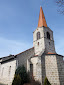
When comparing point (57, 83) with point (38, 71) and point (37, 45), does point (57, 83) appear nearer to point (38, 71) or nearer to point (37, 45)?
point (38, 71)

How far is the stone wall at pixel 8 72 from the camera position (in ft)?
47.9

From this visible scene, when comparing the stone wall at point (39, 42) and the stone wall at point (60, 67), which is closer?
the stone wall at point (60, 67)

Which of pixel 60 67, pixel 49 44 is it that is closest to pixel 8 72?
pixel 60 67

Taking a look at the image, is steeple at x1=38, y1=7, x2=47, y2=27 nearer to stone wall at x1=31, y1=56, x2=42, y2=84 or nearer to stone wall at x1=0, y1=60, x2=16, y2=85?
stone wall at x1=31, y1=56, x2=42, y2=84

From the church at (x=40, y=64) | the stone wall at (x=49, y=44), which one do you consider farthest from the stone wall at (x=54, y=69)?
the stone wall at (x=49, y=44)

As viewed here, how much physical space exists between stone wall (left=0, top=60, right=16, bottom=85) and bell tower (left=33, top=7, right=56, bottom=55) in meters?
6.05

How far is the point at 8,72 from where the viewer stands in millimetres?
15734

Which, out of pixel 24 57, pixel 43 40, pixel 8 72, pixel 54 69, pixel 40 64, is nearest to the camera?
pixel 54 69

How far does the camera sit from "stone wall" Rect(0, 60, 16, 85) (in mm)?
14613

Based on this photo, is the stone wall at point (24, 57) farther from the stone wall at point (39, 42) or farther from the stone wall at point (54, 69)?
the stone wall at point (54, 69)

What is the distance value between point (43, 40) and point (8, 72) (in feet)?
31.9

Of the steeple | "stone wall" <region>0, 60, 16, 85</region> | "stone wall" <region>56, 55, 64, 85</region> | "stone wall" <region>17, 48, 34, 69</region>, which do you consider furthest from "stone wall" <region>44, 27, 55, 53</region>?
"stone wall" <region>0, 60, 16, 85</region>

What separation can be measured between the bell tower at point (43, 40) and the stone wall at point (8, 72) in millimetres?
6047

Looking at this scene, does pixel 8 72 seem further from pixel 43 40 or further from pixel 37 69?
pixel 43 40
